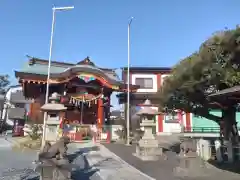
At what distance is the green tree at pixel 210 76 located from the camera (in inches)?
476

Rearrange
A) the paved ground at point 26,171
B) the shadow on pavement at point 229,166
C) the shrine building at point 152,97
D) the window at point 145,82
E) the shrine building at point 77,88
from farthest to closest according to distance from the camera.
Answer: the window at point 145,82
the shrine building at point 152,97
the shrine building at point 77,88
the shadow on pavement at point 229,166
the paved ground at point 26,171

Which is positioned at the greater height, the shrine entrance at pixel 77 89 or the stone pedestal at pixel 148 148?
the shrine entrance at pixel 77 89

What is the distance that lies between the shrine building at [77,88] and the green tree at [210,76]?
10.8 m

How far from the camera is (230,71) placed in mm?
11953

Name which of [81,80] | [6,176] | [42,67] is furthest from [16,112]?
[6,176]

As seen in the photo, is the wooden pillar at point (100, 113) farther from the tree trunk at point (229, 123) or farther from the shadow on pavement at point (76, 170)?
the tree trunk at point (229, 123)

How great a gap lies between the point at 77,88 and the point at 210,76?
15.7 meters

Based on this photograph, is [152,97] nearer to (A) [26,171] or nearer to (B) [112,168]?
(B) [112,168]

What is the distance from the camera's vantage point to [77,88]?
25203 mm

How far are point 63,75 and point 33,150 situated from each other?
27.1 feet

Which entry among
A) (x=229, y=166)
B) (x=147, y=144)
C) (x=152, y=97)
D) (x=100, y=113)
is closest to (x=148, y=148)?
(x=147, y=144)

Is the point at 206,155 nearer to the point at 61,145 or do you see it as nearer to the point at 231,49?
the point at 231,49

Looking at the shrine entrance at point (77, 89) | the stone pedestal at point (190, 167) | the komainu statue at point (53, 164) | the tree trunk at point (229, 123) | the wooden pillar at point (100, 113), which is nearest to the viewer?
the komainu statue at point (53, 164)

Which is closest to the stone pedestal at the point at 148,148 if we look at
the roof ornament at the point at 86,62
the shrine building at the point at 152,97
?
the roof ornament at the point at 86,62
